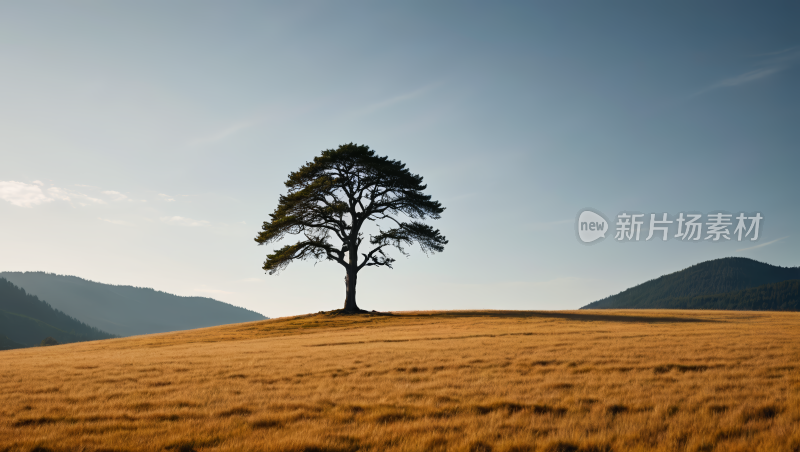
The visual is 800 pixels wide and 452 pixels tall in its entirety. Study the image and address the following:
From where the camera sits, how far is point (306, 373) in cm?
1187

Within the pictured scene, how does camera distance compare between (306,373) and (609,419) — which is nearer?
(609,419)

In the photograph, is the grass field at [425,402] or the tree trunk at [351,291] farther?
the tree trunk at [351,291]

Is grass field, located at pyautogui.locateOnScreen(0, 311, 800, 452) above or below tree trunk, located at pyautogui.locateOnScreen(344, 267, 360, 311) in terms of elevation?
below

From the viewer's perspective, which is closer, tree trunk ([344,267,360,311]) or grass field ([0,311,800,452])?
grass field ([0,311,800,452])

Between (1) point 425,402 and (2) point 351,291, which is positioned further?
(2) point 351,291

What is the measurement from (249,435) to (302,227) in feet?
115

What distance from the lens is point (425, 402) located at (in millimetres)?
7965

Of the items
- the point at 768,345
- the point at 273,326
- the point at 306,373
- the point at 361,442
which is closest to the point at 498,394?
the point at 361,442

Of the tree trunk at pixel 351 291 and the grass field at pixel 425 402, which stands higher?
the tree trunk at pixel 351 291

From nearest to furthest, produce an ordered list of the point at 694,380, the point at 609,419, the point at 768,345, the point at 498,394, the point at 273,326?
the point at 609,419
the point at 498,394
the point at 694,380
the point at 768,345
the point at 273,326

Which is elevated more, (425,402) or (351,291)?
(351,291)

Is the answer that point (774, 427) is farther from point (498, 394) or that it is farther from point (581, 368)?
point (581, 368)

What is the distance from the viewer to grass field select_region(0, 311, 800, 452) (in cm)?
584

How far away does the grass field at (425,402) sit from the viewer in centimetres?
584
